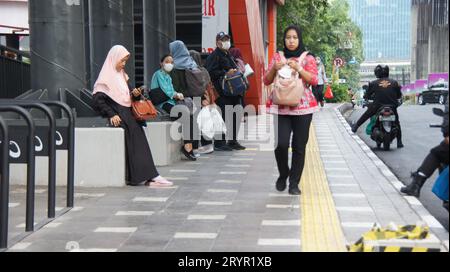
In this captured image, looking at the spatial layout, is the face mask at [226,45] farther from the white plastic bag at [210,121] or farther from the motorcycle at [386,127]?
the motorcycle at [386,127]

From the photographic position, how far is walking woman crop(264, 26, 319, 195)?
26.6ft

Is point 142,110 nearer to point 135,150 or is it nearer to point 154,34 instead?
point 135,150

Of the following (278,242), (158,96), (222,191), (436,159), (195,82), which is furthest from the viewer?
(195,82)

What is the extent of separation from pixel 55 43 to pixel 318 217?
459cm

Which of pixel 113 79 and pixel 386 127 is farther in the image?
pixel 386 127

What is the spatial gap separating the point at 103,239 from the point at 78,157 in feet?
10.1

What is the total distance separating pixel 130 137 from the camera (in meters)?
9.09

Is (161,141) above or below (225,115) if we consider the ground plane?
below

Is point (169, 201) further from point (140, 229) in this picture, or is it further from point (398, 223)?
point (398, 223)

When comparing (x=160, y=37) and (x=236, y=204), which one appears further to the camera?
(x=160, y=37)

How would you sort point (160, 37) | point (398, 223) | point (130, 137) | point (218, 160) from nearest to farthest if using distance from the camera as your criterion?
point (398, 223), point (130, 137), point (218, 160), point (160, 37)

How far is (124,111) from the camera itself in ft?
29.6

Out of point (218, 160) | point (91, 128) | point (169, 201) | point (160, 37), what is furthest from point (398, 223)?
point (160, 37)

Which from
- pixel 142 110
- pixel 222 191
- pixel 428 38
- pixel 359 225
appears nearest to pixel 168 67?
pixel 142 110
